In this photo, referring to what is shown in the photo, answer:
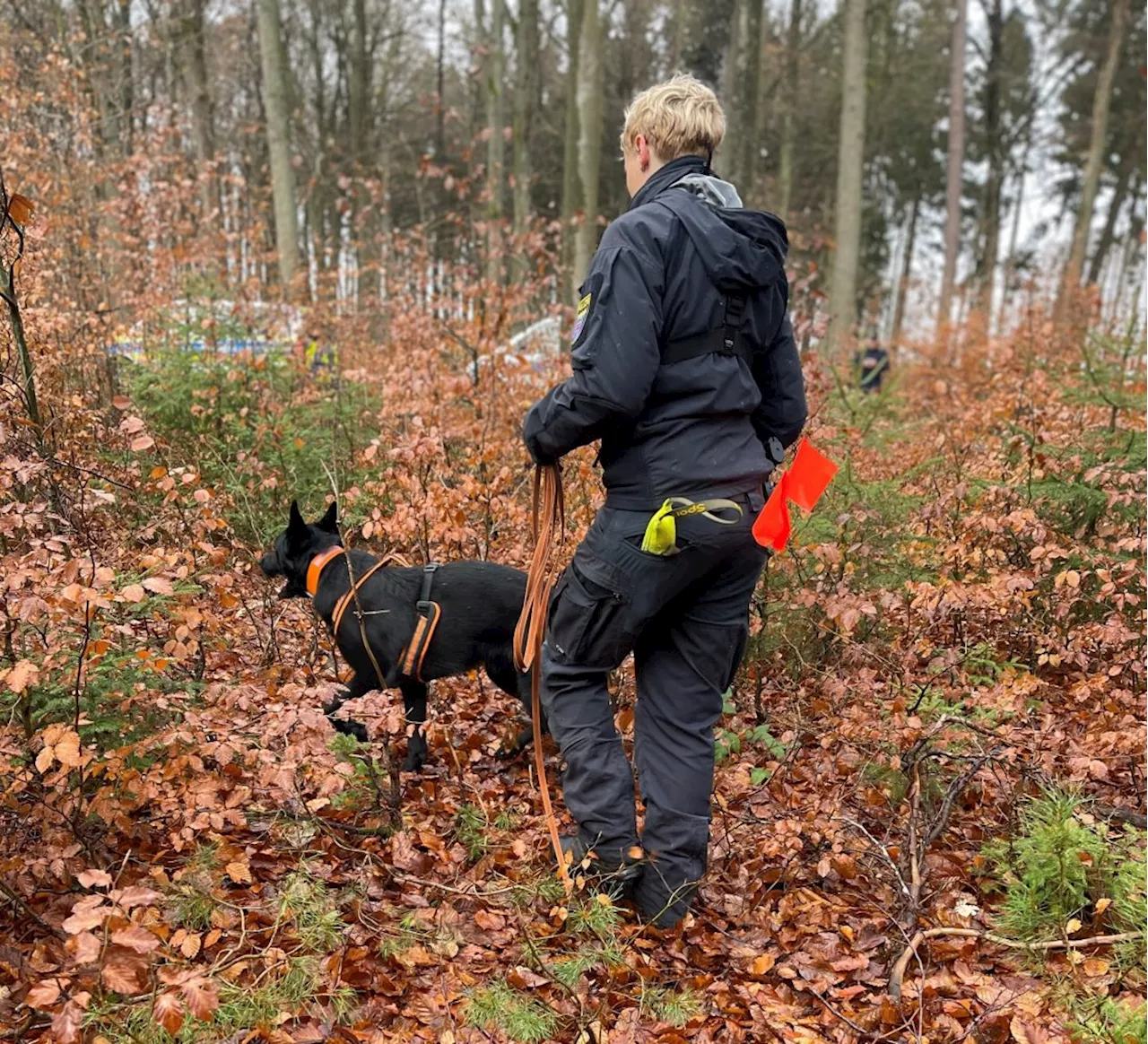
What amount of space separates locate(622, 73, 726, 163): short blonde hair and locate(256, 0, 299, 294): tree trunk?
33.0 ft

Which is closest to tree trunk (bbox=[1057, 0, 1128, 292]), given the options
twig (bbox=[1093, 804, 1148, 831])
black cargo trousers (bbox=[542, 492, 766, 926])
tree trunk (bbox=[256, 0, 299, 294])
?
tree trunk (bbox=[256, 0, 299, 294])

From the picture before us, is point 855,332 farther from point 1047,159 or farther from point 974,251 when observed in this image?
point 1047,159

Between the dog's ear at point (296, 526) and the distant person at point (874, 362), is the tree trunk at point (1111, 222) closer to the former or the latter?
the distant person at point (874, 362)

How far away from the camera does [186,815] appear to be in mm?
2785

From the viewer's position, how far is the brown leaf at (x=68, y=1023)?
189cm

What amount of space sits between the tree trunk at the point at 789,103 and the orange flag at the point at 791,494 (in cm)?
1858

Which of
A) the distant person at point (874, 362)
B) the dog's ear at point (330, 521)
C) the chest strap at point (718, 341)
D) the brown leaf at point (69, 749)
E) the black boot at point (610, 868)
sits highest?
the chest strap at point (718, 341)

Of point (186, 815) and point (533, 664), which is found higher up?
point (533, 664)

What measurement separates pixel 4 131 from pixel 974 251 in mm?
27519

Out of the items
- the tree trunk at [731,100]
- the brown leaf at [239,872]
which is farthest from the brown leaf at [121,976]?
the tree trunk at [731,100]

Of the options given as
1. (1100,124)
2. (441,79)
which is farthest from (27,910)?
(441,79)

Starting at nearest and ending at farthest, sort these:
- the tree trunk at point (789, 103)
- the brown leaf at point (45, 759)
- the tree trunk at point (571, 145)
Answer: the brown leaf at point (45, 759) < the tree trunk at point (571, 145) < the tree trunk at point (789, 103)

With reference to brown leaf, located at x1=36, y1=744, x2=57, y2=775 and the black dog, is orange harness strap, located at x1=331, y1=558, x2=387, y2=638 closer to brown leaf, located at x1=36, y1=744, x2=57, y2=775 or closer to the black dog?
the black dog

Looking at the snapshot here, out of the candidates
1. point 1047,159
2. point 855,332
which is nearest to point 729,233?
point 855,332
